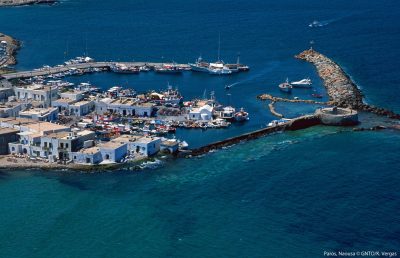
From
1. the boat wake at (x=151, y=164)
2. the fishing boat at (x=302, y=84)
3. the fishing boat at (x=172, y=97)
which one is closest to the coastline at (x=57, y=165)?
the boat wake at (x=151, y=164)

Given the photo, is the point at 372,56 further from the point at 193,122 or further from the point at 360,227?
the point at 360,227

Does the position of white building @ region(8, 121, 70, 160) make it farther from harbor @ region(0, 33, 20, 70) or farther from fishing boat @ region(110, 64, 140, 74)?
fishing boat @ region(110, 64, 140, 74)

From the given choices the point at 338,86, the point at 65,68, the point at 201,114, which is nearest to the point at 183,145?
the point at 201,114

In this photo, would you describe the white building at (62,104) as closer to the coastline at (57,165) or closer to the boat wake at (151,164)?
the coastline at (57,165)

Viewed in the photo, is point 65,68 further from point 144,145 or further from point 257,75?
point 144,145

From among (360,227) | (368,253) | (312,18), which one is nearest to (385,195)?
(360,227)

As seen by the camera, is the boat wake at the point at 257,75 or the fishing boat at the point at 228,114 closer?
the fishing boat at the point at 228,114

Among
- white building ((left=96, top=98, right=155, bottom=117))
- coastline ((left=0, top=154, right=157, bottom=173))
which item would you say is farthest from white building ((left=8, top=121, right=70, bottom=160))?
white building ((left=96, top=98, right=155, bottom=117))
